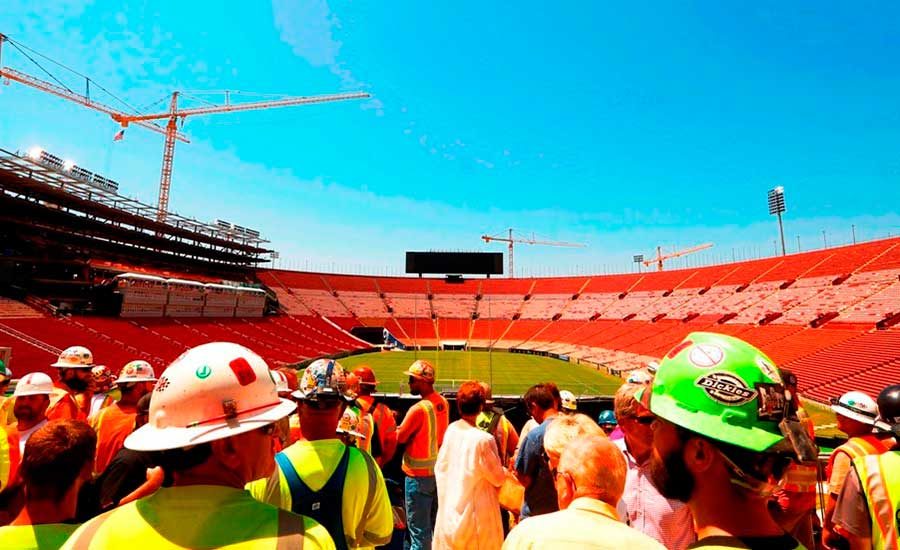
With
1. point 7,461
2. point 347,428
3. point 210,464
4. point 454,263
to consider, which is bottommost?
point 7,461

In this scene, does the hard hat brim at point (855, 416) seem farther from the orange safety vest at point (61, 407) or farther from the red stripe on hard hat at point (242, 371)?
the orange safety vest at point (61, 407)

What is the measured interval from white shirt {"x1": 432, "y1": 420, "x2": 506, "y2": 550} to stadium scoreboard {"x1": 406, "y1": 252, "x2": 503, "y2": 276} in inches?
2684

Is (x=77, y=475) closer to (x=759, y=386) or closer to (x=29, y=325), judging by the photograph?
(x=759, y=386)

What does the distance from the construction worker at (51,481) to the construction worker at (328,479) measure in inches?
36.7

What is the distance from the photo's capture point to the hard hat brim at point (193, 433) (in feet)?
5.18

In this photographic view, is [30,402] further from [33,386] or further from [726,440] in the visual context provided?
[726,440]

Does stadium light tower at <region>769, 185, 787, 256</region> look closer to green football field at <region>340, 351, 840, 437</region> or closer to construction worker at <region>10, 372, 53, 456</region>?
green football field at <region>340, 351, 840, 437</region>

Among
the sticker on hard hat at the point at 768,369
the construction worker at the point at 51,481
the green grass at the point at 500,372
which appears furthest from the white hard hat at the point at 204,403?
the green grass at the point at 500,372

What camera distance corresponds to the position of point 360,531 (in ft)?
8.91

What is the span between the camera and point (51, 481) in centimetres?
229

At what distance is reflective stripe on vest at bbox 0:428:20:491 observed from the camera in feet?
11.7

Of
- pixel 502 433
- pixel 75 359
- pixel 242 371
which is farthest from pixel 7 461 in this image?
pixel 502 433

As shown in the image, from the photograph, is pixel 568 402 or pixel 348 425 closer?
pixel 348 425

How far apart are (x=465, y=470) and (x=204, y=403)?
2.73 metres
